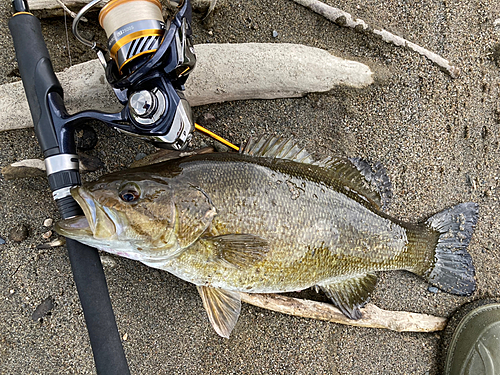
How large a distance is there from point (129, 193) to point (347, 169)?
1445 millimetres

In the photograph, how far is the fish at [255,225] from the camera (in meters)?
1.72

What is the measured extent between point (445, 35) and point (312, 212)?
1839mm

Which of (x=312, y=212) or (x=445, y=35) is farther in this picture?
(x=445, y=35)

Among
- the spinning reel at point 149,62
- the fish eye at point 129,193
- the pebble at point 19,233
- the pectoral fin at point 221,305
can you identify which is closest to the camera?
the spinning reel at point 149,62

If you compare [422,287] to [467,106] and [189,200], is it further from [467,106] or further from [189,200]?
[189,200]

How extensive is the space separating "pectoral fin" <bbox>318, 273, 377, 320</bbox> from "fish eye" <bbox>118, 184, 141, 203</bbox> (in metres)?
1.42

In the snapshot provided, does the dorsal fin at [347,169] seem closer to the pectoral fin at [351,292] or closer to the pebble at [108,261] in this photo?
the pectoral fin at [351,292]

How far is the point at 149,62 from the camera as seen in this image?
1.54 m

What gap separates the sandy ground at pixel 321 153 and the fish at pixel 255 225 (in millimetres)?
300

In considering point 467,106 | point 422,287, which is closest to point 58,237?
point 422,287

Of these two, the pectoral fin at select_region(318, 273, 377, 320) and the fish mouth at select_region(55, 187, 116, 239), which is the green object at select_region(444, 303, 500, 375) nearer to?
the pectoral fin at select_region(318, 273, 377, 320)

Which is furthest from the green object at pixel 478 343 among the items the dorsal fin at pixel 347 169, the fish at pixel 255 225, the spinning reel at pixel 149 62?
the spinning reel at pixel 149 62

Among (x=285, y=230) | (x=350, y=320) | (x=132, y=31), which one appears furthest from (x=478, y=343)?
(x=132, y=31)

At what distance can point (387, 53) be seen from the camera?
2.47 m
